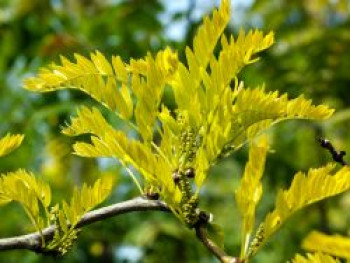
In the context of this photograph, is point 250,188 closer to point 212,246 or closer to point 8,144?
point 212,246

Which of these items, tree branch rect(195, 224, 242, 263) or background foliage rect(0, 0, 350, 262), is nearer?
tree branch rect(195, 224, 242, 263)

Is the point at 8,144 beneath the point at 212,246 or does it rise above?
above

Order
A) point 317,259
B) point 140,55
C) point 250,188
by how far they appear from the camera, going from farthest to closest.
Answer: point 140,55 → point 250,188 → point 317,259

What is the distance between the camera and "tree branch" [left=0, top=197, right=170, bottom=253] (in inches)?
44.3

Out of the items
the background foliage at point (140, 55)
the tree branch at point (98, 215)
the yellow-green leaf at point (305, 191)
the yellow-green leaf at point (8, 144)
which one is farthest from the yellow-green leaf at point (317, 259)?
the background foliage at point (140, 55)

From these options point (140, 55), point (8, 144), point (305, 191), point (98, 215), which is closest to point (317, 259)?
point (305, 191)

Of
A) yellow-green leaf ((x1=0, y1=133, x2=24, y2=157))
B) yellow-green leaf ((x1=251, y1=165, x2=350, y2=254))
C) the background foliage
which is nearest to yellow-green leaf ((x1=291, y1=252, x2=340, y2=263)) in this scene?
yellow-green leaf ((x1=251, y1=165, x2=350, y2=254))

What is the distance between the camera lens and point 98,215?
45.8 inches

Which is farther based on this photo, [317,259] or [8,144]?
[8,144]

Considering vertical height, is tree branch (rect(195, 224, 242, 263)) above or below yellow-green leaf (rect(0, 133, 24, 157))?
below

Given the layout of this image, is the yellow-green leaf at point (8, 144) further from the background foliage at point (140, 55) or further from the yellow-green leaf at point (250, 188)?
the background foliage at point (140, 55)

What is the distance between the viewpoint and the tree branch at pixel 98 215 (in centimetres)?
113

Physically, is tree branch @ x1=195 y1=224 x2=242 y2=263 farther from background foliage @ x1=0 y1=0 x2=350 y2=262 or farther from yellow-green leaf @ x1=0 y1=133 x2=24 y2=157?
background foliage @ x1=0 y1=0 x2=350 y2=262

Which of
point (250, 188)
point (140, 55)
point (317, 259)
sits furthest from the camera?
point (140, 55)
